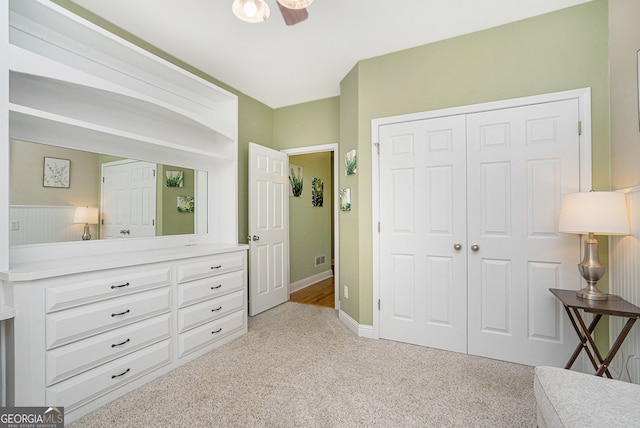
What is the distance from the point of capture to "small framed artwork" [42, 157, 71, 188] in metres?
1.91

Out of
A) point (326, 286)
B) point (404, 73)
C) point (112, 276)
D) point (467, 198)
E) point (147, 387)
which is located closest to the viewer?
point (112, 276)

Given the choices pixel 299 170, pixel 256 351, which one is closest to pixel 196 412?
pixel 256 351

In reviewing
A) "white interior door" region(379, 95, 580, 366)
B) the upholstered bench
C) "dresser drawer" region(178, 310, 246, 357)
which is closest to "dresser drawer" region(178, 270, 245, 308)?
"dresser drawer" region(178, 310, 246, 357)

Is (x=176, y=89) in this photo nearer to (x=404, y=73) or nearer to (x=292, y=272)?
(x=404, y=73)

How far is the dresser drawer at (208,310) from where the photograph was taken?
2.27 metres

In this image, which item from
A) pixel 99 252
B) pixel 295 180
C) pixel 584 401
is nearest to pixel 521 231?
pixel 584 401

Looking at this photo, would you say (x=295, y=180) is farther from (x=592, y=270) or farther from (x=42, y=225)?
(x=592, y=270)

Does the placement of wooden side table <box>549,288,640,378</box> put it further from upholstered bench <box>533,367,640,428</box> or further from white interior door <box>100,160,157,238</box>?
white interior door <box>100,160,157,238</box>

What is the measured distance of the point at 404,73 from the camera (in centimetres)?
270

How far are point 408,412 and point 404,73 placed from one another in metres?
2.73

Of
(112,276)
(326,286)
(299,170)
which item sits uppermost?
(299,170)

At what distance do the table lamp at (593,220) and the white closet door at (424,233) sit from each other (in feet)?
2.41

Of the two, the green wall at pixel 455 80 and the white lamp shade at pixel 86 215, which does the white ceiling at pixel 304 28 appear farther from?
the white lamp shade at pixel 86 215

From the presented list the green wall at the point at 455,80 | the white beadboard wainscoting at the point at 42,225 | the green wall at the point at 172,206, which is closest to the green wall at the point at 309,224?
the green wall at the point at 455,80
